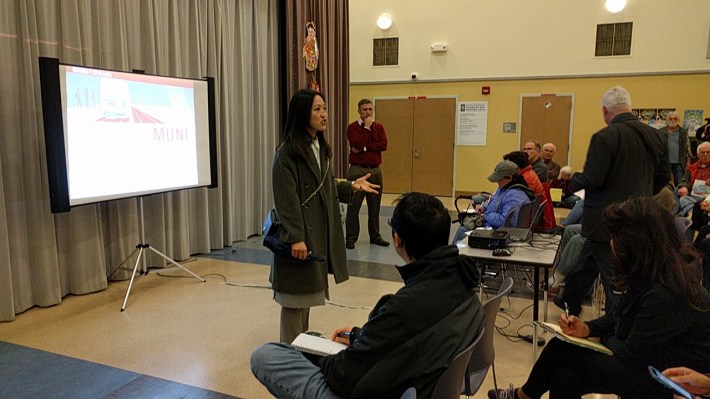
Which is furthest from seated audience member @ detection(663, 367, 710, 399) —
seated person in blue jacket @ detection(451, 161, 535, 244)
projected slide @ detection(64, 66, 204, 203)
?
projected slide @ detection(64, 66, 204, 203)

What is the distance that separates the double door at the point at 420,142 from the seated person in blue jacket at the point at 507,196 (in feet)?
17.6

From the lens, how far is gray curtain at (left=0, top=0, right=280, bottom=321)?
3.24m

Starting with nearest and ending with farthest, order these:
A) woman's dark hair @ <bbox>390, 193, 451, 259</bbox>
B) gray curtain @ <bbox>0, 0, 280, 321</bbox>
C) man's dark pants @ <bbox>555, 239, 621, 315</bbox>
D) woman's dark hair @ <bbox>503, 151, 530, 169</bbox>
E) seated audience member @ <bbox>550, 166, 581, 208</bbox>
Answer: woman's dark hair @ <bbox>390, 193, 451, 259</bbox> < man's dark pants @ <bbox>555, 239, 621, 315</bbox> < gray curtain @ <bbox>0, 0, 280, 321</bbox> < woman's dark hair @ <bbox>503, 151, 530, 169</bbox> < seated audience member @ <bbox>550, 166, 581, 208</bbox>

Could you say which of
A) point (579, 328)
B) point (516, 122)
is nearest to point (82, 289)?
point (579, 328)

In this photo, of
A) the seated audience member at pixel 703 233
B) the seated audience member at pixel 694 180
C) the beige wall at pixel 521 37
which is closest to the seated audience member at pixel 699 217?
the seated audience member at pixel 703 233

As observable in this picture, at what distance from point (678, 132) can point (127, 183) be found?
6.52 meters

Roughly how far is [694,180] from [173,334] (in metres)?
5.62

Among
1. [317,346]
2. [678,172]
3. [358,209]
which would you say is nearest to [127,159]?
[358,209]

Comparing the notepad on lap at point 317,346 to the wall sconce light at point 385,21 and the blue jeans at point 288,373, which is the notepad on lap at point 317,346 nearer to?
the blue jeans at point 288,373

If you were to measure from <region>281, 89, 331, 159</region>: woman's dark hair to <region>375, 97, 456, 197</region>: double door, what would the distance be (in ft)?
22.9

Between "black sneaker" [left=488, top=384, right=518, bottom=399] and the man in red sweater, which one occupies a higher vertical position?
the man in red sweater

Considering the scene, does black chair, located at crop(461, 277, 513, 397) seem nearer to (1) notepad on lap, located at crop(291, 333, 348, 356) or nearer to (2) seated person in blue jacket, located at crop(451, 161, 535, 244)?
(1) notepad on lap, located at crop(291, 333, 348, 356)

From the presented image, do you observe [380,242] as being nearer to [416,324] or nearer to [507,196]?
[507,196]

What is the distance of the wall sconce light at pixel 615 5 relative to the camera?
24.7ft
